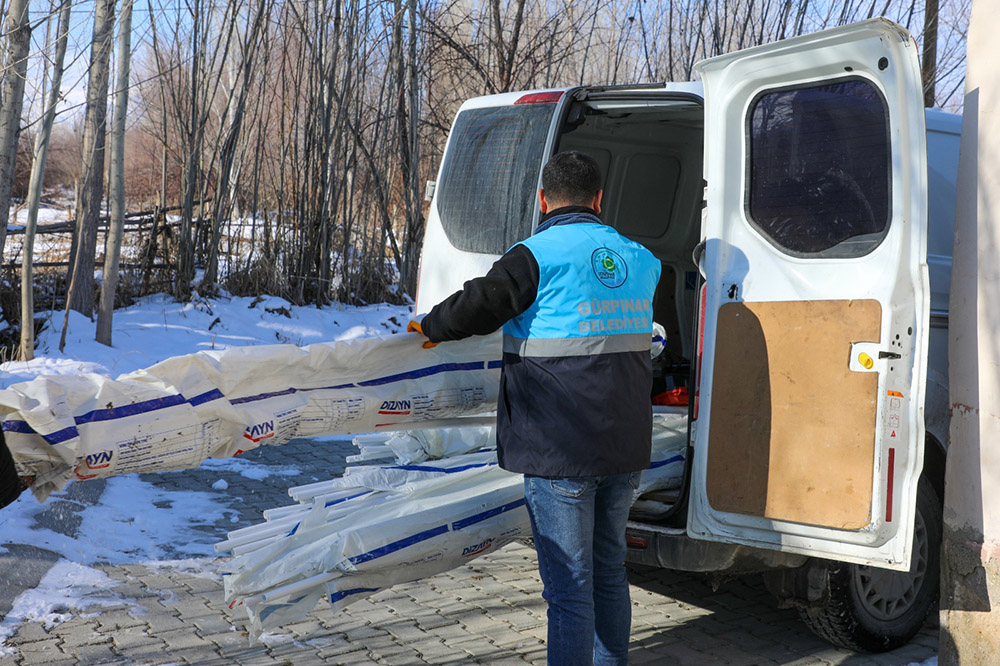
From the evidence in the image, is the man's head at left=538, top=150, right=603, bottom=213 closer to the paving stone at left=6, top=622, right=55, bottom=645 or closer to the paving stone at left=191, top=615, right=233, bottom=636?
the paving stone at left=191, top=615, right=233, bottom=636

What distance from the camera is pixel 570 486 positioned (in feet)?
9.76

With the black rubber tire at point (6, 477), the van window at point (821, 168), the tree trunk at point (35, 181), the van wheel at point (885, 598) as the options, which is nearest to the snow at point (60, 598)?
the black rubber tire at point (6, 477)

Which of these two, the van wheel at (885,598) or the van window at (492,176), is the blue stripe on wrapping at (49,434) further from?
the van wheel at (885,598)

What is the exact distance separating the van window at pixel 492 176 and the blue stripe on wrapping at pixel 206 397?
1860mm

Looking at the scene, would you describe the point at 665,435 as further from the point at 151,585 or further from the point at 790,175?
the point at 151,585

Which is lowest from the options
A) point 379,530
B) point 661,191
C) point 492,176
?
point 379,530

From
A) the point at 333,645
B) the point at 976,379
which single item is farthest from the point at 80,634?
the point at 976,379

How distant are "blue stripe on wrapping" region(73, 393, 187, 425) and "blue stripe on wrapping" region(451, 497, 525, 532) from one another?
1.18 metres

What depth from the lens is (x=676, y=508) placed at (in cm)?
361

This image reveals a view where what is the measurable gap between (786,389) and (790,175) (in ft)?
2.79

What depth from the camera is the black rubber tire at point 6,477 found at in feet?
7.43

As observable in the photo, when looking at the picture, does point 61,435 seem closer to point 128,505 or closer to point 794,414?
point 794,414

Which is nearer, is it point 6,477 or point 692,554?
point 6,477

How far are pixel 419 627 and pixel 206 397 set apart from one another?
1507 mm
